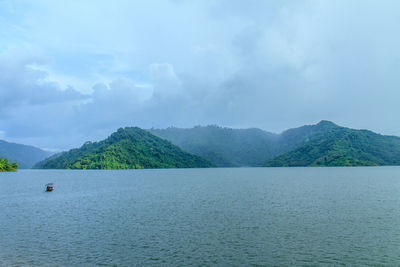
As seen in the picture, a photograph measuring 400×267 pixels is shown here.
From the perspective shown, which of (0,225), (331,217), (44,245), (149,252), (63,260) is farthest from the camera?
(331,217)

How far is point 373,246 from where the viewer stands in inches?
1604

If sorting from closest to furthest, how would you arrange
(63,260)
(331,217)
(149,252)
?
1. (63,260)
2. (149,252)
3. (331,217)

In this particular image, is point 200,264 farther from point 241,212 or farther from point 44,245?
Result: point 241,212

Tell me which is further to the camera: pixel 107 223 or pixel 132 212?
pixel 132 212

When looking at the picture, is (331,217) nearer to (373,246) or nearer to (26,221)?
(373,246)

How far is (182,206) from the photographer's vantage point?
79.9 meters

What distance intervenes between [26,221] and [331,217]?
6724cm

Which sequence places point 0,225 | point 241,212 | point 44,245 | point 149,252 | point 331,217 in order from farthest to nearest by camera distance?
1. point 241,212
2. point 331,217
3. point 0,225
4. point 44,245
5. point 149,252

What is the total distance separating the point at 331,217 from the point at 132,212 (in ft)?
157

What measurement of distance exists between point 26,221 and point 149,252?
3733 cm

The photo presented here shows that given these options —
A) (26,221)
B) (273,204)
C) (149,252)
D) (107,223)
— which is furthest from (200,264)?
(273,204)

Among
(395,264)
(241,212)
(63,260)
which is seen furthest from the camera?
(241,212)

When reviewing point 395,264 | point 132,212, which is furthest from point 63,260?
point 395,264

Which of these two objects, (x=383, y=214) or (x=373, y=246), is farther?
(x=383, y=214)
